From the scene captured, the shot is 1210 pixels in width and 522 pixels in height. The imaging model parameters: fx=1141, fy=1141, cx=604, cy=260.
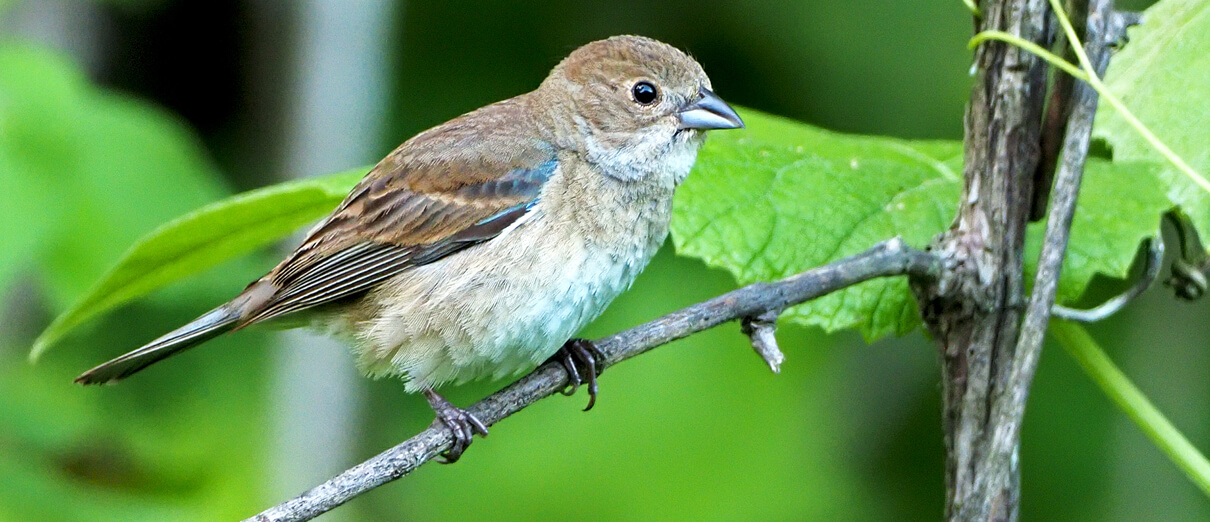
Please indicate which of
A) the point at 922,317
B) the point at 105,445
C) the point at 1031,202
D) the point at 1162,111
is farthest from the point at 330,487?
the point at 105,445

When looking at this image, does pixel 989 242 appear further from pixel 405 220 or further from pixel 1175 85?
pixel 405 220

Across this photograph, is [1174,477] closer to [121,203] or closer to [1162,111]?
[1162,111]

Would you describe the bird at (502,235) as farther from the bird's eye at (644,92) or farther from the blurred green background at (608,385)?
the blurred green background at (608,385)

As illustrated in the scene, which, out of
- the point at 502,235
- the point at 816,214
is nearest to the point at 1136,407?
the point at 816,214

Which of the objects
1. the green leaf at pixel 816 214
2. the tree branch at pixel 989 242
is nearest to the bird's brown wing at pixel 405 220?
the green leaf at pixel 816 214

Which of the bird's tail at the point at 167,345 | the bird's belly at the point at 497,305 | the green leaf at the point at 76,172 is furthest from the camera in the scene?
the green leaf at the point at 76,172

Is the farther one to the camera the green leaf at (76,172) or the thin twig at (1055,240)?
the green leaf at (76,172)
